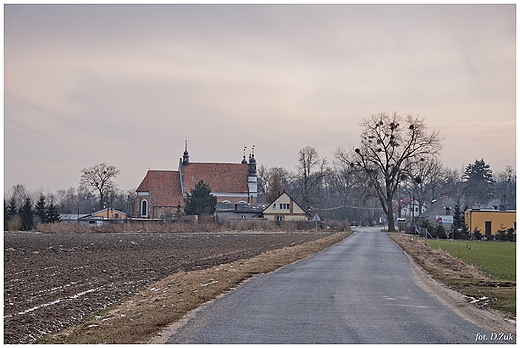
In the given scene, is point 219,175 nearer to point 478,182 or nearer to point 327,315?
point 478,182

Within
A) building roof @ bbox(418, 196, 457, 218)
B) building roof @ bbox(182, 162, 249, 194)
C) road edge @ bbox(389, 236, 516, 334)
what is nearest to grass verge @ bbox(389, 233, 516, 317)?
road edge @ bbox(389, 236, 516, 334)

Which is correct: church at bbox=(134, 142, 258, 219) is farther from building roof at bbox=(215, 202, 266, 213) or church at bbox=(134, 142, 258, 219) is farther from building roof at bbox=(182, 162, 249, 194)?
building roof at bbox=(215, 202, 266, 213)

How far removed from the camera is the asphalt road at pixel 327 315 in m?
9.71

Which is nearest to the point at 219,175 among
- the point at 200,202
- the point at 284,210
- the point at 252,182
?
the point at 252,182

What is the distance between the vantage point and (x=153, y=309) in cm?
1271

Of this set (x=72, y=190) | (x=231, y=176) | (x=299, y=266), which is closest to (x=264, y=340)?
(x=299, y=266)

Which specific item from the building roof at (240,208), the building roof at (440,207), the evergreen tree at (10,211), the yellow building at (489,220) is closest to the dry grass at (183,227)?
the evergreen tree at (10,211)

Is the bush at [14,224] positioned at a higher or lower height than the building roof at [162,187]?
lower

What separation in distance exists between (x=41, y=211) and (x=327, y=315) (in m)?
72.8

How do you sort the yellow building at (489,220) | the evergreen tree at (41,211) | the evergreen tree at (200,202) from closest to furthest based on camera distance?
the yellow building at (489,220)
the evergreen tree at (41,211)
the evergreen tree at (200,202)

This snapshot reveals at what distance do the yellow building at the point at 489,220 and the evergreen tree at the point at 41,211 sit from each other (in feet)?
167

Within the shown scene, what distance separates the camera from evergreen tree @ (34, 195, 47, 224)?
78.5 meters

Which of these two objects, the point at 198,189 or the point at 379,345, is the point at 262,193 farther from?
the point at 379,345

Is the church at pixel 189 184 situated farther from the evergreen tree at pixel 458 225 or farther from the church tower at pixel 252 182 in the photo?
the evergreen tree at pixel 458 225
